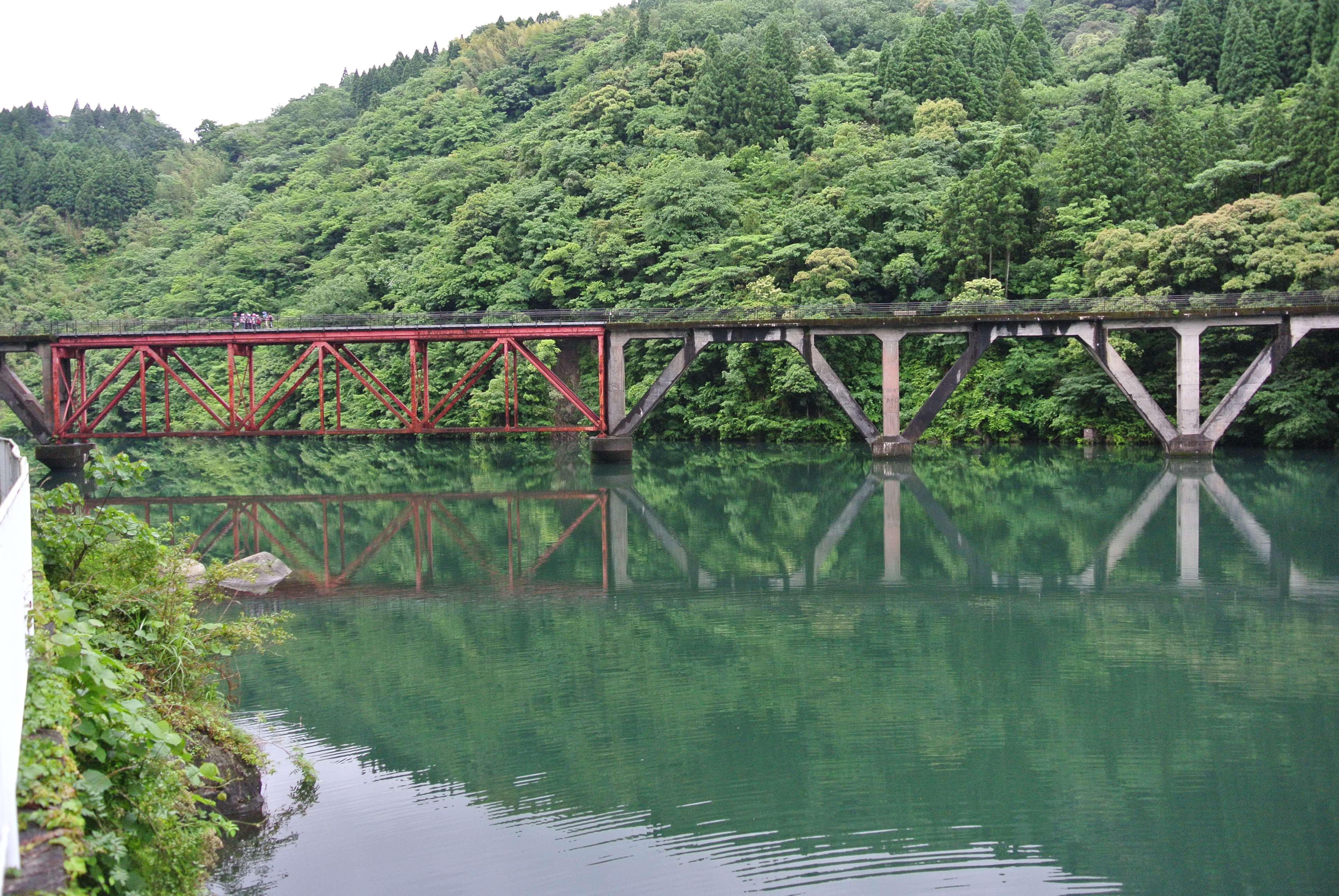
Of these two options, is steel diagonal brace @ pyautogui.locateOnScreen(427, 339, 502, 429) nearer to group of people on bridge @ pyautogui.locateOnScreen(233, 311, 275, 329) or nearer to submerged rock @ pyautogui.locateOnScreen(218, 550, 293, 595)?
group of people on bridge @ pyautogui.locateOnScreen(233, 311, 275, 329)

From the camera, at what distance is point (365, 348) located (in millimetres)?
60031

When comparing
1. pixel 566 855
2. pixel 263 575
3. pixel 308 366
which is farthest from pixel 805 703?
pixel 308 366

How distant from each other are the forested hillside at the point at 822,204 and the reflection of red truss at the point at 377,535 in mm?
18446

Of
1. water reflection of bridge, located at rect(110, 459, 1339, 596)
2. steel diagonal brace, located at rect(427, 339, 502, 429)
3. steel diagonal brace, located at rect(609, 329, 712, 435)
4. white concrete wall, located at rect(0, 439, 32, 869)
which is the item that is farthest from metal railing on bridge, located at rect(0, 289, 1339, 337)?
white concrete wall, located at rect(0, 439, 32, 869)

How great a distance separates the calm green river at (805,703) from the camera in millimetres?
9727

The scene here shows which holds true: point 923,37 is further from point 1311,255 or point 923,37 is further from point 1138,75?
point 1311,255

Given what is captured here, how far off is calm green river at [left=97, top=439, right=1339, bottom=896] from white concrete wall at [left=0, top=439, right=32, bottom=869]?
9.80 ft

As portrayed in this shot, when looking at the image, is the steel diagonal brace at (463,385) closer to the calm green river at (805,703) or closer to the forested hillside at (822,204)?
the calm green river at (805,703)

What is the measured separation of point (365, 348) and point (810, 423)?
78.8ft

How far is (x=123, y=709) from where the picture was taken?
7922 millimetres

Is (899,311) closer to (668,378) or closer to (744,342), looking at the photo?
(744,342)

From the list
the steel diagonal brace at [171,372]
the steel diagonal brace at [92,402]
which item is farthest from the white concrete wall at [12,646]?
the steel diagonal brace at [92,402]

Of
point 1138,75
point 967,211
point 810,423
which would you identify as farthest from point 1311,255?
point 1138,75

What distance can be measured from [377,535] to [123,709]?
19.8m
